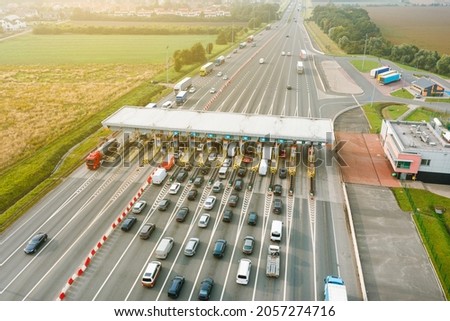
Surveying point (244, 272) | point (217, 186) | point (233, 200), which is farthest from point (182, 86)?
point (244, 272)

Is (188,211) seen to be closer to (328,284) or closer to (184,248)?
(184,248)

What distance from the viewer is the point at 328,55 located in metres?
146

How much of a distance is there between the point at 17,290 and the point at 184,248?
55.2 feet

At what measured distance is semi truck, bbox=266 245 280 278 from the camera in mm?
37500

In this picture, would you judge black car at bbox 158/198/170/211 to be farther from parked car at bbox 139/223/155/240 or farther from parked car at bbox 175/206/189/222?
parked car at bbox 139/223/155/240

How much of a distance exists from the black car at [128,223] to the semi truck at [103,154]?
16519 millimetres

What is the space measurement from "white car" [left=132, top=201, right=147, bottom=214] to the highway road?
0.69m

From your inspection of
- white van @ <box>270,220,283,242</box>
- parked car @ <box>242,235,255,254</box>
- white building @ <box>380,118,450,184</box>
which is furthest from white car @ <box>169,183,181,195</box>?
white building @ <box>380,118,450,184</box>

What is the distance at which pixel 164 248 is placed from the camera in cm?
4009

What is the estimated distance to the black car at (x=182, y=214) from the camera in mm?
46075

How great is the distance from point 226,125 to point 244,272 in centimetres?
3111

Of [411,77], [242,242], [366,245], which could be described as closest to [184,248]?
[242,242]

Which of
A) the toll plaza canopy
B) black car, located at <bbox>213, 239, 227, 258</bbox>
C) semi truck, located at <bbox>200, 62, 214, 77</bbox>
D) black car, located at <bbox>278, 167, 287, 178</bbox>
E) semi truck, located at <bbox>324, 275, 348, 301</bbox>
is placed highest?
the toll plaza canopy
